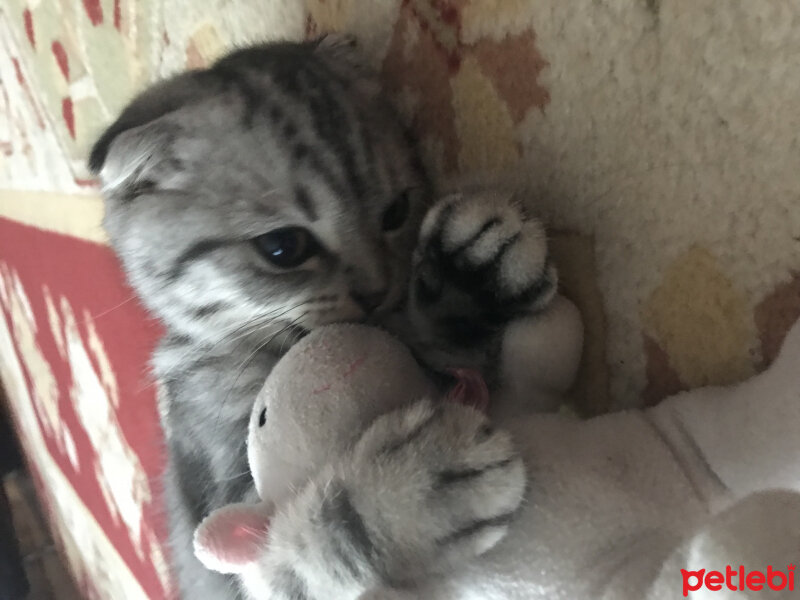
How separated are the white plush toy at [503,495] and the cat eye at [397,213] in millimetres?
251

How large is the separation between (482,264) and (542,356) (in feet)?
0.28

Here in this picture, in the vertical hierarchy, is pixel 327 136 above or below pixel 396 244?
above

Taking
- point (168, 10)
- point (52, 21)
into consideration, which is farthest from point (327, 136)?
point (52, 21)

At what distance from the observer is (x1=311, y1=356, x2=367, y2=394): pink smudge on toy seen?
491 mm

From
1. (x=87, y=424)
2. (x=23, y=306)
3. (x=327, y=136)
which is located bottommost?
(x=87, y=424)

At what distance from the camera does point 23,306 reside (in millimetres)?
1995

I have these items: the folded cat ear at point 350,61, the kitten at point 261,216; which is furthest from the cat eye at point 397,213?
the folded cat ear at point 350,61

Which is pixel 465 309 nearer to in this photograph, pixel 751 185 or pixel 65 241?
pixel 751 185

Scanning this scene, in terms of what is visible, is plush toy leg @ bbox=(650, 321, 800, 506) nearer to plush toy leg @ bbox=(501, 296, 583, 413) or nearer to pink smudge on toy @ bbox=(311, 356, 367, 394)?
plush toy leg @ bbox=(501, 296, 583, 413)

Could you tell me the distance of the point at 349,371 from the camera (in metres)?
0.50

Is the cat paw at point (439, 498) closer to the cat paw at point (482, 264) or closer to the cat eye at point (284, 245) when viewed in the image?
the cat paw at point (482, 264)

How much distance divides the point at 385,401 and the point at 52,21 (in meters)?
1.34

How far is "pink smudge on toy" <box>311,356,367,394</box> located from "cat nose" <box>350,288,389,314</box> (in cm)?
15
